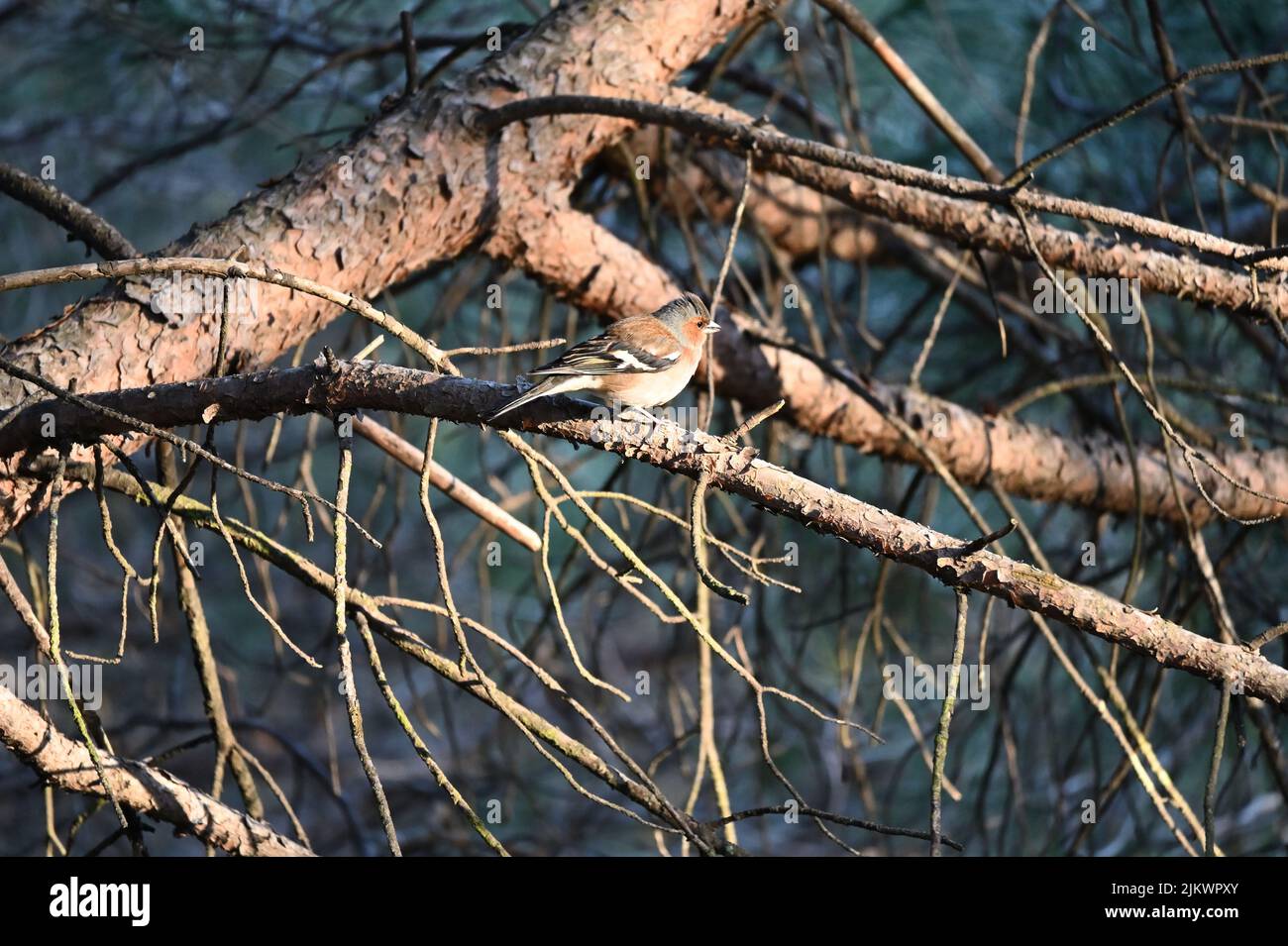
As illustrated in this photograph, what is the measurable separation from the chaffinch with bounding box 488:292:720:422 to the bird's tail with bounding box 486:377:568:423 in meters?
0.03

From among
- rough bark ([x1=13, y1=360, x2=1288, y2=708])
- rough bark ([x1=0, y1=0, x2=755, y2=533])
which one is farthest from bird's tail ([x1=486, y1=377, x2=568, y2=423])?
rough bark ([x1=0, y1=0, x2=755, y2=533])

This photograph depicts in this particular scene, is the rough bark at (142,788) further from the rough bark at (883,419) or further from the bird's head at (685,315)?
the rough bark at (883,419)

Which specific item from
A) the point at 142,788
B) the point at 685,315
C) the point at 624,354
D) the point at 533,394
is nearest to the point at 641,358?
the point at 624,354

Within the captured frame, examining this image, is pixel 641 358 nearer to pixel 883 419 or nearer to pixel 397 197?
pixel 397 197

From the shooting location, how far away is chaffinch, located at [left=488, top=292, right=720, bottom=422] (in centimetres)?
200

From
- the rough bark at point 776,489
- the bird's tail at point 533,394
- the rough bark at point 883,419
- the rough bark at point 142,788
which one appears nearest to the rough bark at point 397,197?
the rough bark at point 883,419

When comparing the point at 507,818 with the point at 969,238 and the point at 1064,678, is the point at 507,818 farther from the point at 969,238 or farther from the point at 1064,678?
the point at 969,238

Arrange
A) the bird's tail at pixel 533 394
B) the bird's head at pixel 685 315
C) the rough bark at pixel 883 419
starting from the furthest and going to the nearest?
the rough bark at pixel 883 419 < the bird's head at pixel 685 315 < the bird's tail at pixel 533 394

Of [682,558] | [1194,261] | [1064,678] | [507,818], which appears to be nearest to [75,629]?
[507,818]

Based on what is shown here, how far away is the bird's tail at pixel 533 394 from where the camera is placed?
63.1 inches

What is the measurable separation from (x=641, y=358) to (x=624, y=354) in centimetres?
4

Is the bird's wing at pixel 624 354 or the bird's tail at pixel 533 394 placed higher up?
the bird's wing at pixel 624 354

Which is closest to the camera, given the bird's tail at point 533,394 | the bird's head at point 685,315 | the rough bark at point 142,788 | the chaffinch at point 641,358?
the bird's tail at point 533,394
